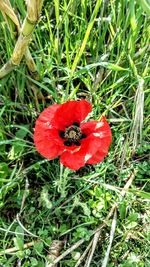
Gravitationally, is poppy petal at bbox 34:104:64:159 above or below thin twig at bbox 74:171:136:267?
above

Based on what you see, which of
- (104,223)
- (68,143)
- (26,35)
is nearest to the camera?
(26,35)

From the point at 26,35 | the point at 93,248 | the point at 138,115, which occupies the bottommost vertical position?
the point at 93,248

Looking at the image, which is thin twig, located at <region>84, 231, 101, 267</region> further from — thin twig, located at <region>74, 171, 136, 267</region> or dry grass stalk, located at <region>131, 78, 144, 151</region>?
dry grass stalk, located at <region>131, 78, 144, 151</region>

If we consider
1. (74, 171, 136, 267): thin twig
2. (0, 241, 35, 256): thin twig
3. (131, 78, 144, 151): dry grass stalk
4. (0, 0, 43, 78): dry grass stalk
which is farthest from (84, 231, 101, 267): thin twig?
(0, 0, 43, 78): dry grass stalk

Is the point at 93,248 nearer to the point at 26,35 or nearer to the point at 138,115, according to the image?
the point at 138,115

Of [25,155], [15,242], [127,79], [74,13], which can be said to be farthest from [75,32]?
[15,242]

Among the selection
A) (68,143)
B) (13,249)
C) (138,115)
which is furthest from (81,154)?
(13,249)

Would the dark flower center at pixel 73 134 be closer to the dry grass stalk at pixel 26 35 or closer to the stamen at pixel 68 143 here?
the stamen at pixel 68 143
